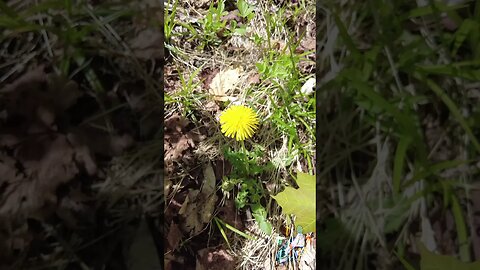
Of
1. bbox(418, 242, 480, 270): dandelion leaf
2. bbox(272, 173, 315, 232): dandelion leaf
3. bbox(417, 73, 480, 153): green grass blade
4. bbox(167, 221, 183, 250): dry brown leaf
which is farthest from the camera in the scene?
bbox(167, 221, 183, 250): dry brown leaf

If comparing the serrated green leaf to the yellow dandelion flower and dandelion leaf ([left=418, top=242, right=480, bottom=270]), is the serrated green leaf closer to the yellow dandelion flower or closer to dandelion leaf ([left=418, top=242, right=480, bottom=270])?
the yellow dandelion flower

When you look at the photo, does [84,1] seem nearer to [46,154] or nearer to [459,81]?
[46,154]

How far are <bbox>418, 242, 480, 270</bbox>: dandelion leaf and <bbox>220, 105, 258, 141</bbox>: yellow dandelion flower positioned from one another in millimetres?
473

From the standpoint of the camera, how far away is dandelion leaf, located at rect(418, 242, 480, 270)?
86 centimetres

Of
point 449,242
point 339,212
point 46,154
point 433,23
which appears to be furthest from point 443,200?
point 46,154

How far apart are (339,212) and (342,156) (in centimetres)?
10

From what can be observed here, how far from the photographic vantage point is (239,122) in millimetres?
1255

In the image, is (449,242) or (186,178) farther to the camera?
(186,178)

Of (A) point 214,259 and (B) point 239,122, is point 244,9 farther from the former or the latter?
(A) point 214,259

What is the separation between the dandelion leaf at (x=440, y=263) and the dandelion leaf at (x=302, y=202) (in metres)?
0.25

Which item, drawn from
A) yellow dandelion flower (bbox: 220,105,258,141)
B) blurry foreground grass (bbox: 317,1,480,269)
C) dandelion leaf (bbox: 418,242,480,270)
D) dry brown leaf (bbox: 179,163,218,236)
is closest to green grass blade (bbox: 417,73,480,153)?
blurry foreground grass (bbox: 317,1,480,269)

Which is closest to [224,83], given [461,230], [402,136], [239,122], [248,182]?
[239,122]

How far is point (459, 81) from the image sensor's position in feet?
3.28

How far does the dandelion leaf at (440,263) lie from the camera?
2.81 feet
